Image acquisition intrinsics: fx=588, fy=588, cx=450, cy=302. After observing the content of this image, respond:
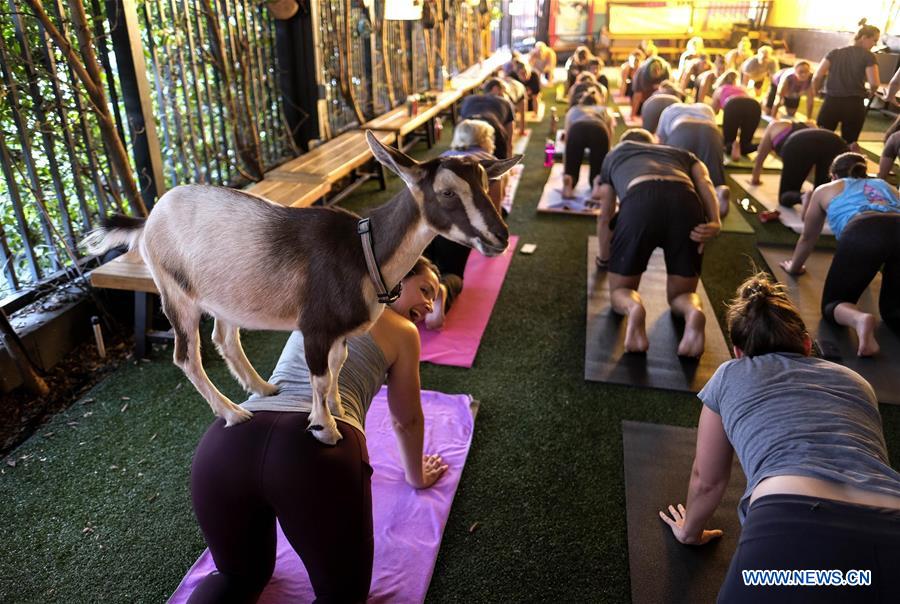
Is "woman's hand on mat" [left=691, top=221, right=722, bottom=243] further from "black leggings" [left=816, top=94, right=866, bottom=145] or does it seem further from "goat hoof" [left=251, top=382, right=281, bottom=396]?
"black leggings" [left=816, top=94, right=866, bottom=145]

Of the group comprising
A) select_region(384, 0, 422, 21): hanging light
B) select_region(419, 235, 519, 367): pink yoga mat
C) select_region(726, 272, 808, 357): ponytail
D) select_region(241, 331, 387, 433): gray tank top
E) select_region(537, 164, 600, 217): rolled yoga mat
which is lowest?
select_region(419, 235, 519, 367): pink yoga mat

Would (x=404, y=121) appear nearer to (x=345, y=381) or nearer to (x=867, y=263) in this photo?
(x=867, y=263)

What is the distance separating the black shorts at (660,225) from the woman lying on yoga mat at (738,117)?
5.03 meters

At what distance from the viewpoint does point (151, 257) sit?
1.35 meters

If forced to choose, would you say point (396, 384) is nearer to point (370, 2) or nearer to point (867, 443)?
point (867, 443)

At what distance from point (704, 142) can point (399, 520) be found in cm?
443

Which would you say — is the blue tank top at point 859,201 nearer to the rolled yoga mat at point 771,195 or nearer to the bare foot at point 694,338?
the bare foot at point 694,338

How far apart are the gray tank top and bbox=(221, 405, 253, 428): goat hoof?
0.05 meters

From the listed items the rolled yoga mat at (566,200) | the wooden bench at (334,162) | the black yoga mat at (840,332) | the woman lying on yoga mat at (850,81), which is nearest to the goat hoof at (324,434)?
the black yoga mat at (840,332)

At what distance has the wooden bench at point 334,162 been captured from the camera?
5234 millimetres

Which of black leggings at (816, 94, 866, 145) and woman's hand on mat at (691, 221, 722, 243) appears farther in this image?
black leggings at (816, 94, 866, 145)

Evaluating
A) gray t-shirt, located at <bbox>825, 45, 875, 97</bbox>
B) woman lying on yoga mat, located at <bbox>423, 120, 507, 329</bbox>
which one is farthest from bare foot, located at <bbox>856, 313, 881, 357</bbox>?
gray t-shirt, located at <bbox>825, 45, 875, 97</bbox>

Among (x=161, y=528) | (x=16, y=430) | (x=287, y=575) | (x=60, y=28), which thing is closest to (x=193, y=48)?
(x=60, y=28)

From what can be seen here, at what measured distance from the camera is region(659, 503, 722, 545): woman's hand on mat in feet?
7.23
